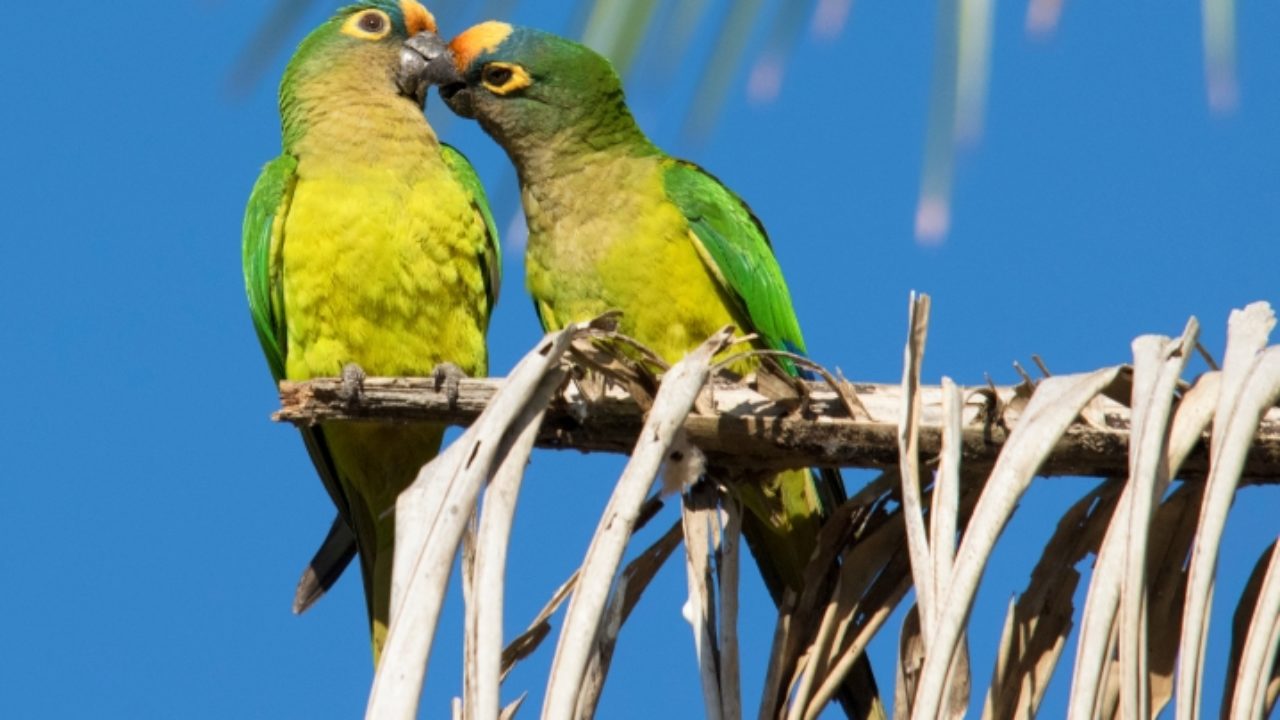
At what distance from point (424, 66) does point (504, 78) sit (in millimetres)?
341

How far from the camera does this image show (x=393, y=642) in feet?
6.13

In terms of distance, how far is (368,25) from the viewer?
5.23 metres

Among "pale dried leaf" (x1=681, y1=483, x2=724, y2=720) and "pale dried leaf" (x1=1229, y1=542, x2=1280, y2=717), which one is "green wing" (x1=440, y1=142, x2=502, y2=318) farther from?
"pale dried leaf" (x1=1229, y1=542, x2=1280, y2=717)

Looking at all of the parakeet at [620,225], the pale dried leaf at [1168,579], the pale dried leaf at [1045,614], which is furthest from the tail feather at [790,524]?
the pale dried leaf at [1168,579]

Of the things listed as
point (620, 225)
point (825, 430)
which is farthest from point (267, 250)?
point (825, 430)

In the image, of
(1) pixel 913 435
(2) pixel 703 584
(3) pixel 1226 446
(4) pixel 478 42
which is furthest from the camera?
(4) pixel 478 42

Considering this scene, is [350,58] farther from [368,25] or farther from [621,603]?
[621,603]

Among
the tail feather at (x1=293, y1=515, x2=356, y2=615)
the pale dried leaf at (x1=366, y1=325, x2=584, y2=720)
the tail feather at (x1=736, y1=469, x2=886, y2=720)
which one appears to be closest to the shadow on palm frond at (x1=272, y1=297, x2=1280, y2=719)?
the pale dried leaf at (x1=366, y1=325, x2=584, y2=720)

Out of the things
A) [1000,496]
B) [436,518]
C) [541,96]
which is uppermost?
[541,96]

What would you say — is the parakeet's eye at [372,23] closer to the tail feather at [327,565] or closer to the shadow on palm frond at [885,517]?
the tail feather at [327,565]

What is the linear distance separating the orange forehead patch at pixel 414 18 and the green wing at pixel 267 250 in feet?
2.44

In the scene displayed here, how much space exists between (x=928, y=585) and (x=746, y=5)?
804 millimetres

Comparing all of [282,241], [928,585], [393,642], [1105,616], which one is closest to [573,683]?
[393,642]

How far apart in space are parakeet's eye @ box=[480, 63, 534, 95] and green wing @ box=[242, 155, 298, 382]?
610 mm
